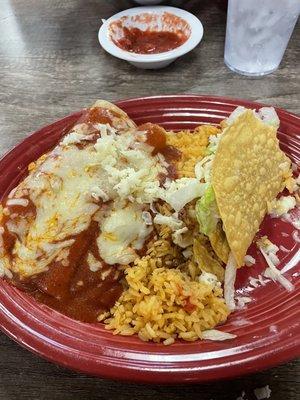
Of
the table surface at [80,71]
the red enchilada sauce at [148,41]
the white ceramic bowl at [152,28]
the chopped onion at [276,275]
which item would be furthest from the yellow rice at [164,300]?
the red enchilada sauce at [148,41]

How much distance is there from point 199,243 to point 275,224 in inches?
11.7

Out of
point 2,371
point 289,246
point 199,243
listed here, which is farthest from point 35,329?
point 289,246

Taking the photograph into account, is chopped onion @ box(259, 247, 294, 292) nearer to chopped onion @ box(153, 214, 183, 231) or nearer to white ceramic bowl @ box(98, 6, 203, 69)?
chopped onion @ box(153, 214, 183, 231)

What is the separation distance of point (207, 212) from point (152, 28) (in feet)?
4.96

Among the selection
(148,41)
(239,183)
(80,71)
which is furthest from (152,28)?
(239,183)

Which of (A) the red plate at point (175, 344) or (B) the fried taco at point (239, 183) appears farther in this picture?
(B) the fried taco at point (239, 183)

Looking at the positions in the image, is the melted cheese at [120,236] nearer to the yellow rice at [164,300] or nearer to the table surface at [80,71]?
the yellow rice at [164,300]

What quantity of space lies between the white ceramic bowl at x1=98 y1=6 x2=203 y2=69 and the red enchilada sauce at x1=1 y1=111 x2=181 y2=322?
1214 millimetres

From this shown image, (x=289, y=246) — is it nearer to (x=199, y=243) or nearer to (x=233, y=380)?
(x=199, y=243)

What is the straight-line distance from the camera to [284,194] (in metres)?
1.62

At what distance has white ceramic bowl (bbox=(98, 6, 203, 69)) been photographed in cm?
229

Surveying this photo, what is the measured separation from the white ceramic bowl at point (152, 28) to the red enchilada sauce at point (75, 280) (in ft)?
3.98

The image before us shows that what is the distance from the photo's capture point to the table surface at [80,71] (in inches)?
87.2

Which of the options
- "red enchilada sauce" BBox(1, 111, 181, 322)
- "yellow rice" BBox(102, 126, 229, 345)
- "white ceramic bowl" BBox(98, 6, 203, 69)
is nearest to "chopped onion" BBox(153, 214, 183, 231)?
"yellow rice" BBox(102, 126, 229, 345)
